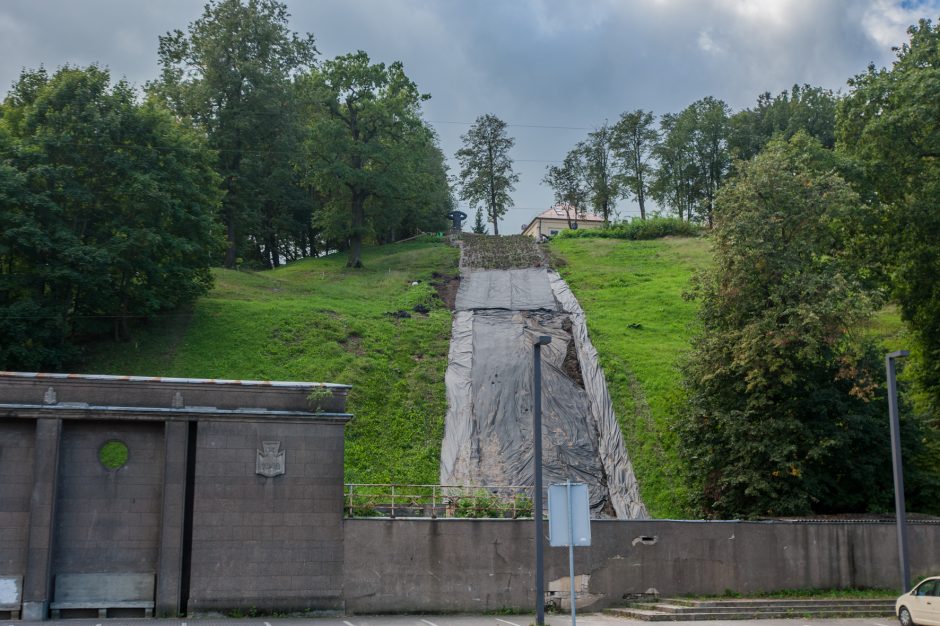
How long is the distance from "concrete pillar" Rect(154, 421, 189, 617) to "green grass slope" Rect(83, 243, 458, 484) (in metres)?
10.1

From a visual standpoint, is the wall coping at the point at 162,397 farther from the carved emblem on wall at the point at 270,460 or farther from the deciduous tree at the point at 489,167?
the deciduous tree at the point at 489,167

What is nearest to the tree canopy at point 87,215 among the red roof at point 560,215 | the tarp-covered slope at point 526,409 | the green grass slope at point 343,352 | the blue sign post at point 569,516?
the green grass slope at point 343,352

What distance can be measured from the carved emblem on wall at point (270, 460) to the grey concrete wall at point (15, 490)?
5.13 metres

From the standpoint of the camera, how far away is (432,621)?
21234 mm

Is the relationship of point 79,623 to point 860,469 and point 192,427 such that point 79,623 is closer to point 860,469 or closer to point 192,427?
point 192,427

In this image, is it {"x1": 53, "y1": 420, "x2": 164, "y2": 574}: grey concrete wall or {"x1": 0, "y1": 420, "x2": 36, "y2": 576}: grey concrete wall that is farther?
{"x1": 53, "y1": 420, "x2": 164, "y2": 574}: grey concrete wall

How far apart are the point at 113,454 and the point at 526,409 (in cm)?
1790

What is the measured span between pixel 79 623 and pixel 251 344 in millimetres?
23090

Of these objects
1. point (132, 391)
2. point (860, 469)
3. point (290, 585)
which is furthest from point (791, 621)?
point (132, 391)

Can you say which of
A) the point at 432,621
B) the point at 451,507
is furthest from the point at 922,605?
the point at 451,507

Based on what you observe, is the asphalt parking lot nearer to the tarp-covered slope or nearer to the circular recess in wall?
the circular recess in wall

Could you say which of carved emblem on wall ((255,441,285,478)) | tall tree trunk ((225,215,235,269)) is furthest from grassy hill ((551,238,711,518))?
tall tree trunk ((225,215,235,269))

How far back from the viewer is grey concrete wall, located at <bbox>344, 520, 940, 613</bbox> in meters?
22.4

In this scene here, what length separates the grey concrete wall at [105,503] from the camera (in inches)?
822
